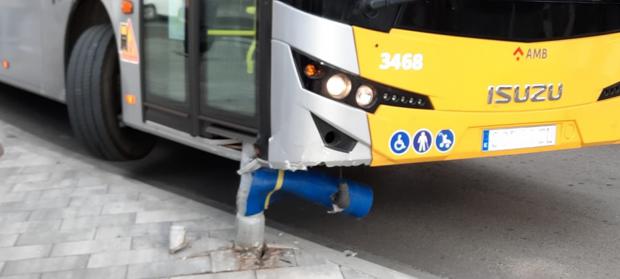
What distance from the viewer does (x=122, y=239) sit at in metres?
4.05

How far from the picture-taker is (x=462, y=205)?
5.11m

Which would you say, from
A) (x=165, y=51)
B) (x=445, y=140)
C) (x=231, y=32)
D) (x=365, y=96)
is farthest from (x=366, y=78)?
(x=165, y=51)

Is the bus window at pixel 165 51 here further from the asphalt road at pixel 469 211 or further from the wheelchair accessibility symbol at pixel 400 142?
the wheelchair accessibility symbol at pixel 400 142

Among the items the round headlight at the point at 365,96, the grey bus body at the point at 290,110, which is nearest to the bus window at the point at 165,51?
the grey bus body at the point at 290,110

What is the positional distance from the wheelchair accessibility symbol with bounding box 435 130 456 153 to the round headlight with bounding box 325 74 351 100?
631mm

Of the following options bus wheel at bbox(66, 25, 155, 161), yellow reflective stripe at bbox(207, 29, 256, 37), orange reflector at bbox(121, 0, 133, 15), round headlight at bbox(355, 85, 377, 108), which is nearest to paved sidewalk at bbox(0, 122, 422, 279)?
bus wheel at bbox(66, 25, 155, 161)

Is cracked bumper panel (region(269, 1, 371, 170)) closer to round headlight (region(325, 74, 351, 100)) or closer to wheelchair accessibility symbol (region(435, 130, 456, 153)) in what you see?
round headlight (region(325, 74, 351, 100))

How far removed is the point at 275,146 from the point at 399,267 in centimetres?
116

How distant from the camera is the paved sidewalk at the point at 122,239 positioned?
3.63 meters

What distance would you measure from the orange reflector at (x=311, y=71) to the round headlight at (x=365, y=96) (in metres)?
0.24

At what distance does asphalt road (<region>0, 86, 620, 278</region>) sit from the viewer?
163 inches

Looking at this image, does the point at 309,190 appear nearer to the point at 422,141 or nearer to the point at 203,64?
the point at 422,141

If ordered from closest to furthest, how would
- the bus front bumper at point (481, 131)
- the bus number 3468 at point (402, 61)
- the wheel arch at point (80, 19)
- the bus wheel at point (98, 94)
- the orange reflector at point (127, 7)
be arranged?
the bus number 3468 at point (402, 61)
the bus front bumper at point (481, 131)
the orange reflector at point (127, 7)
the bus wheel at point (98, 94)
the wheel arch at point (80, 19)

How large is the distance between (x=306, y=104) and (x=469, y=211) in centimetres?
218
